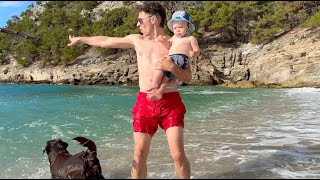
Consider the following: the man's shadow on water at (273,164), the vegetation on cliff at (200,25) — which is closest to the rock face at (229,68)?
the vegetation on cliff at (200,25)

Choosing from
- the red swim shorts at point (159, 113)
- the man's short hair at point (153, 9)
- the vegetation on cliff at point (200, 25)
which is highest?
the vegetation on cliff at point (200, 25)

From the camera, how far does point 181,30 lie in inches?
135

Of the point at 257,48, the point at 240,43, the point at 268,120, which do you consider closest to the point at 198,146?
the point at 268,120

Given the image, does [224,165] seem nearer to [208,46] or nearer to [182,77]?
[182,77]

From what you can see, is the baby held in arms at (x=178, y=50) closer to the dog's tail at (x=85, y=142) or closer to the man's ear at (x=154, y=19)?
the man's ear at (x=154, y=19)

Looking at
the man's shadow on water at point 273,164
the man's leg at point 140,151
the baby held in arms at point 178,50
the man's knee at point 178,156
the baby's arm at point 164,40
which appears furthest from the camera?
the man's shadow on water at point 273,164

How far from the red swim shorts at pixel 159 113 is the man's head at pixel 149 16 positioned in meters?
0.75

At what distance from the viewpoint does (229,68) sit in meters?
39.6

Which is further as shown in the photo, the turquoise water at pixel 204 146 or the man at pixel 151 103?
the turquoise water at pixel 204 146

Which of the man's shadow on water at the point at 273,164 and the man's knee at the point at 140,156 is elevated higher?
the man's knee at the point at 140,156

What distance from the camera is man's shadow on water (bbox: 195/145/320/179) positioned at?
4.43 m

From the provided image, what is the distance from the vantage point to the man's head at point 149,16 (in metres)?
3.60

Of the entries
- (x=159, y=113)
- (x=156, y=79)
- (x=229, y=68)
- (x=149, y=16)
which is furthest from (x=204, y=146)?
(x=229, y=68)

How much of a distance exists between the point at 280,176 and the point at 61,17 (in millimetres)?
69816
